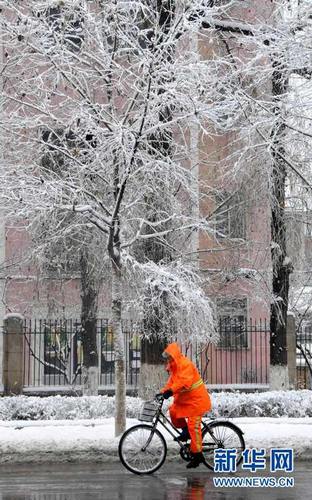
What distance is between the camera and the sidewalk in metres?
12.8

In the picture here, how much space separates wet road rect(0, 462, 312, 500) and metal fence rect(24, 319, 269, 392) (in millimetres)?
12918

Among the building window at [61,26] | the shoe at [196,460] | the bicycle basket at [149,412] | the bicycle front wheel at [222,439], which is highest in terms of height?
the building window at [61,26]

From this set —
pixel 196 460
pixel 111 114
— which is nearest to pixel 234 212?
pixel 111 114

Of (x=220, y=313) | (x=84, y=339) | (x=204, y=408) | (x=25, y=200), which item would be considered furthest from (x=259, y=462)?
(x=220, y=313)

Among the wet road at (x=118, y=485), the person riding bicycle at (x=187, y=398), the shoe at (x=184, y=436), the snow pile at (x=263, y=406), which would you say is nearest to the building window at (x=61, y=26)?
the person riding bicycle at (x=187, y=398)

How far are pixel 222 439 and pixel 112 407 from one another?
453 centimetres

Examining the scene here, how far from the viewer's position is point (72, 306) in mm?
25781

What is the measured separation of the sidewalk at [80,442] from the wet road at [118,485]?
0.20 metres

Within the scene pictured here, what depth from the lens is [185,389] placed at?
11.4 m

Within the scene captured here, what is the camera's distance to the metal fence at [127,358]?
26.0 meters

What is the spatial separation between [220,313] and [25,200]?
13.6m

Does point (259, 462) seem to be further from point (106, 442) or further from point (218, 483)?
point (106, 442)

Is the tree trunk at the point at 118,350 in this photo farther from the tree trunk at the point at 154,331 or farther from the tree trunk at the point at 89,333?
the tree trunk at the point at 89,333

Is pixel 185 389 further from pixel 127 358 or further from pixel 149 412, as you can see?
pixel 127 358
